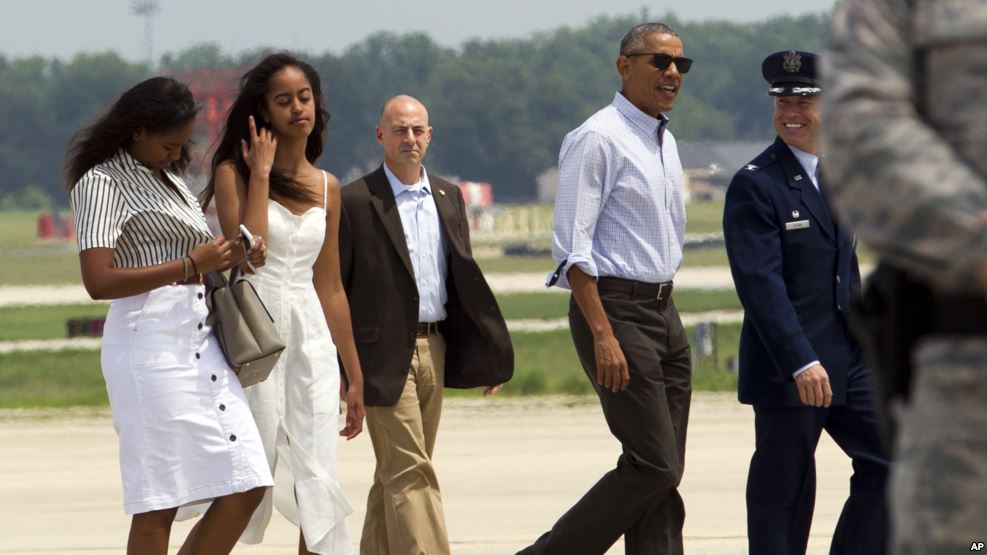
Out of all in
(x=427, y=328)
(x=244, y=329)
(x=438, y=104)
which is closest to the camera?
(x=244, y=329)

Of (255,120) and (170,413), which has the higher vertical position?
(255,120)

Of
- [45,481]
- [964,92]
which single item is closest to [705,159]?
[45,481]

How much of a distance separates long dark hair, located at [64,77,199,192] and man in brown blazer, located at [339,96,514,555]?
1.45 meters

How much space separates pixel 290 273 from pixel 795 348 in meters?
1.68

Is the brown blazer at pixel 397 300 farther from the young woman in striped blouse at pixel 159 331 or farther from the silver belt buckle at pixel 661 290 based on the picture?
the young woman in striped blouse at pixel 159 331

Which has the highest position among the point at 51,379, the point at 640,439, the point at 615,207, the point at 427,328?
the point at 615,207

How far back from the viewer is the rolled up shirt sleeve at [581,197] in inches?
247

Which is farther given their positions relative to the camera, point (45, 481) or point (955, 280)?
point (45, 481)

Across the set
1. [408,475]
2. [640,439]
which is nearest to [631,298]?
[640,439]

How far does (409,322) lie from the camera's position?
6.80 meters

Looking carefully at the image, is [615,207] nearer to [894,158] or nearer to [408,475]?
[408,475]

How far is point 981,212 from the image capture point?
2.37 metres

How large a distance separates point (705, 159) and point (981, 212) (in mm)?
116097

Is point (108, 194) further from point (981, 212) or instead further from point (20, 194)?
point (20, 194)
